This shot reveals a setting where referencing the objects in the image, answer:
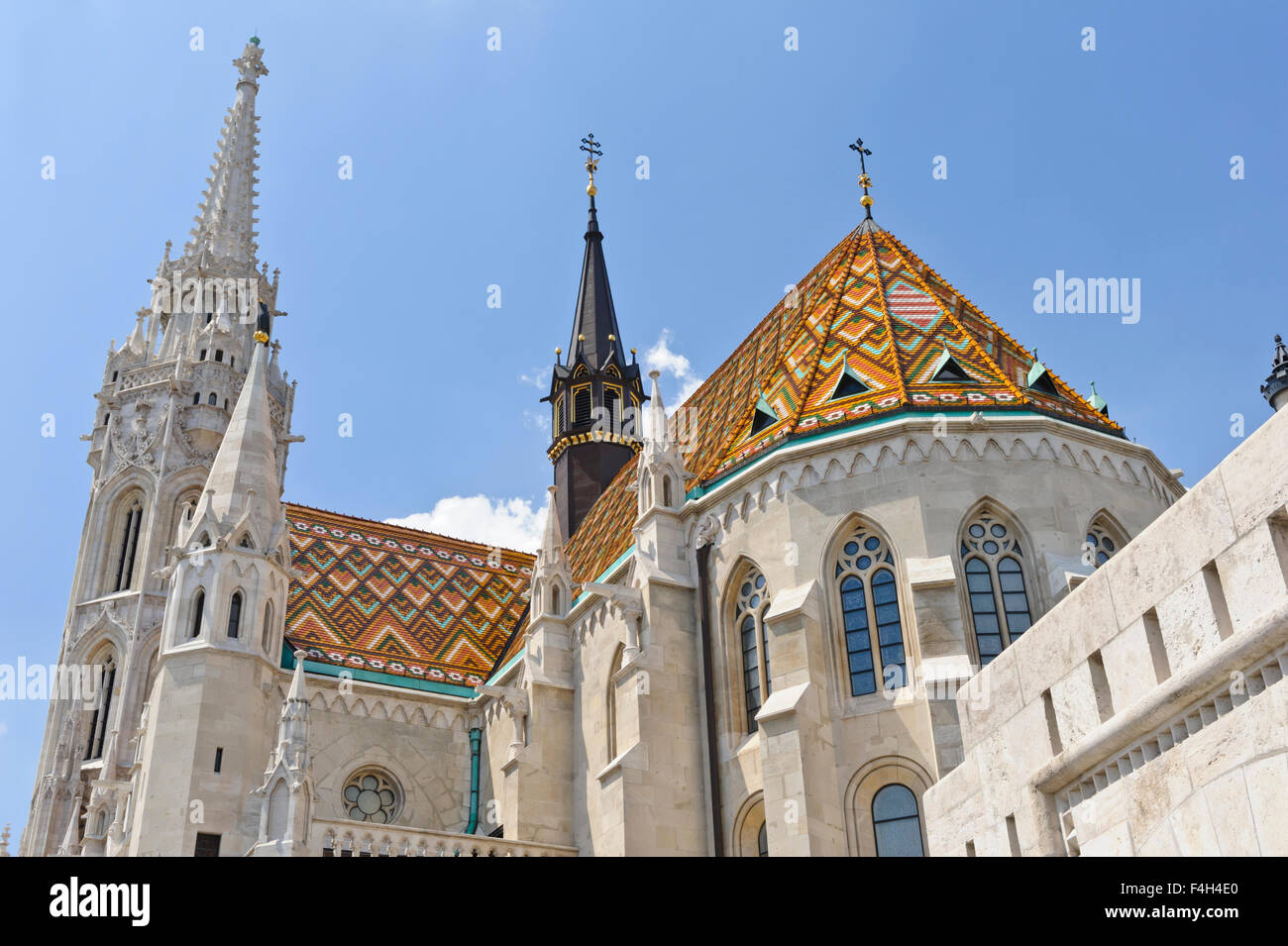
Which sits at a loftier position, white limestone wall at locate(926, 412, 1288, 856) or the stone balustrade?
the stone balustrade

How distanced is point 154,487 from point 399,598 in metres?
9.56

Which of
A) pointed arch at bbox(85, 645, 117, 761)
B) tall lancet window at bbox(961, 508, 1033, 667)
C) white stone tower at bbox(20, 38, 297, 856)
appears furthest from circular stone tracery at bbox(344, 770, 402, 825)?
tall lancet window at bbox(961, 508, 1033, 667)

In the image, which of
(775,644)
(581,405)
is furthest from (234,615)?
(581,405)

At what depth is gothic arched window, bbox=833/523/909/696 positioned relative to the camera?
16844 mm

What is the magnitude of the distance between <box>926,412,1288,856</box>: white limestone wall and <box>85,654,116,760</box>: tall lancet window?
28702 mm

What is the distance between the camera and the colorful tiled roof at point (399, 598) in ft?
86.4

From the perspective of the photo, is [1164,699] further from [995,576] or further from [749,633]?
[749,633]

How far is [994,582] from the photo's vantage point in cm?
1711

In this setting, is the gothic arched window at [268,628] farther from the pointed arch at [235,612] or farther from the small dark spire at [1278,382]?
the small dark spire at [1278,382]

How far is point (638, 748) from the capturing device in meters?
18.0

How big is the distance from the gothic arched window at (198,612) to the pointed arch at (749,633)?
371 inches

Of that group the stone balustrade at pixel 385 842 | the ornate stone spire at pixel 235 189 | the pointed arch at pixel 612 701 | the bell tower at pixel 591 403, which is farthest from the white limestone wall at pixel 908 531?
the ornate stone spire at pixel 235 189

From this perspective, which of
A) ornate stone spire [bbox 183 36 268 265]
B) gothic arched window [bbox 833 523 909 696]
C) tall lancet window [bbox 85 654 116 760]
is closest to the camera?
gothic arched window [bbox 833 523 909 696]

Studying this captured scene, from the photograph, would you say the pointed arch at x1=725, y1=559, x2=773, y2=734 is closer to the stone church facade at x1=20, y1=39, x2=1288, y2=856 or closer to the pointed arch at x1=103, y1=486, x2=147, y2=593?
the stone church facade at x1=20, y1=39, x2=1288, y2=856
